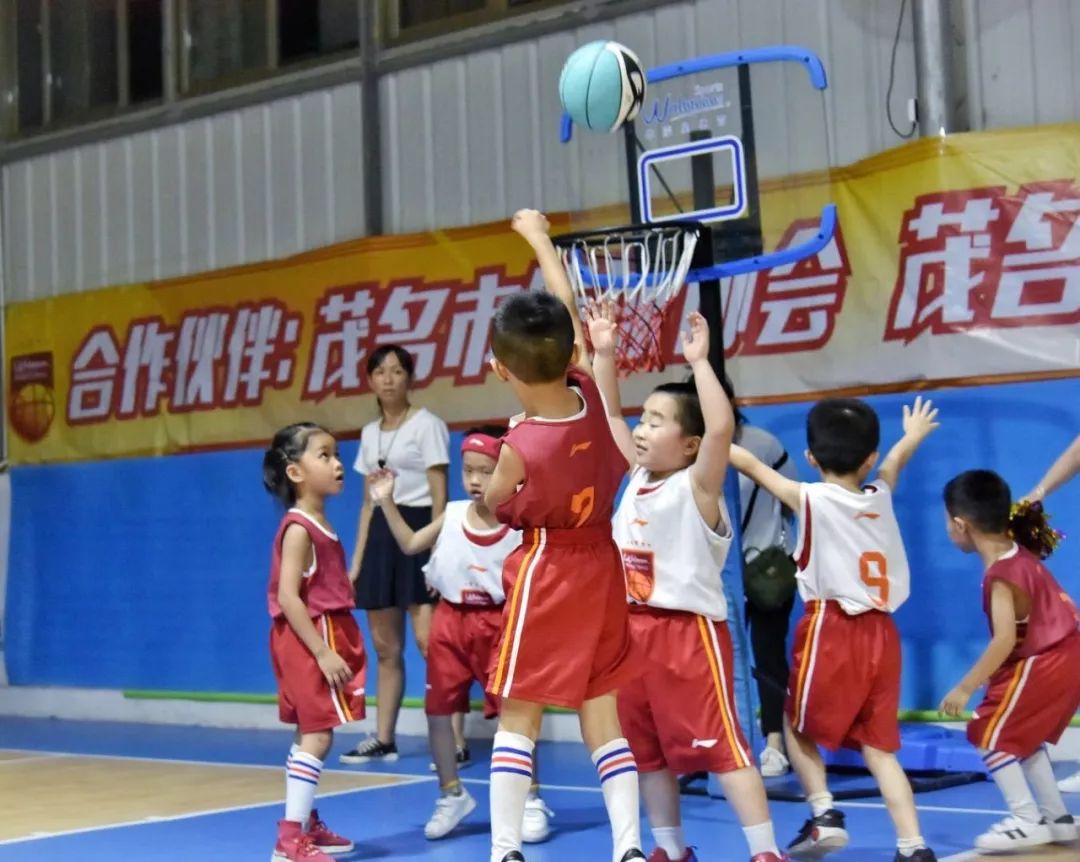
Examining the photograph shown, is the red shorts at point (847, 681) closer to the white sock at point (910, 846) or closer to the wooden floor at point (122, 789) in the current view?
the white sock at point (910, 846)

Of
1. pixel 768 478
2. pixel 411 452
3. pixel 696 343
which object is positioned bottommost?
pixel 768 478

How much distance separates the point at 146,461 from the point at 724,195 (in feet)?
17.9

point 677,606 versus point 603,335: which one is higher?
point 603,335

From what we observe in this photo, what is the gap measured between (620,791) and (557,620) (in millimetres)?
487

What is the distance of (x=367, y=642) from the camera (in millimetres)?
9531

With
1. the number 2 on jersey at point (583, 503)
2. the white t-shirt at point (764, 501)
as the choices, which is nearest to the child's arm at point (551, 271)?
the number 2 on jersey at point (583, 503)

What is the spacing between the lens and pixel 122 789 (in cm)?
764

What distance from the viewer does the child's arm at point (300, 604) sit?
5629 millimetres

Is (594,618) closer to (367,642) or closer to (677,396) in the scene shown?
(677,396)

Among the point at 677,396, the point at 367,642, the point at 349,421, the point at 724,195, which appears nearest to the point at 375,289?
the point at 349,421

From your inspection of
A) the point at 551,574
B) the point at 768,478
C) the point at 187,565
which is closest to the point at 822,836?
the point at 768,478

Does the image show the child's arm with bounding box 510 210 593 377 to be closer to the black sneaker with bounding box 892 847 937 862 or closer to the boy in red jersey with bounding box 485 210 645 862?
the boy in red jersey with bounding box 485 210 645 862

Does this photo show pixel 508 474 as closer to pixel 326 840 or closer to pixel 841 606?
pixel 841 606

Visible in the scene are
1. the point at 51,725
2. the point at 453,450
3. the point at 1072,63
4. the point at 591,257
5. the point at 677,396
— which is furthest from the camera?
the point at 51,725
